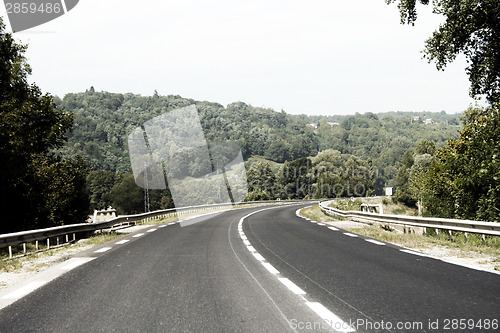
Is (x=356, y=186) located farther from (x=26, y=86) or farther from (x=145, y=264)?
(x=145, y=264)

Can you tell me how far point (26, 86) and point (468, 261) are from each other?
28.2 metres

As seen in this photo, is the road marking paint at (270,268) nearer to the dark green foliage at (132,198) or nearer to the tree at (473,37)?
the tree at (473,37)

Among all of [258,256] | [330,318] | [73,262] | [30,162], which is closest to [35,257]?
[73,262]

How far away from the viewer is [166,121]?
22312mm

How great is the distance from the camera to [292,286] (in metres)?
6.64

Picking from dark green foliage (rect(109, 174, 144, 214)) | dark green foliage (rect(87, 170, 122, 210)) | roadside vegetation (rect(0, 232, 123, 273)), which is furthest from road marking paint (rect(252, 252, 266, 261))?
dark green foliage (rect(87, 170, 122, 210))

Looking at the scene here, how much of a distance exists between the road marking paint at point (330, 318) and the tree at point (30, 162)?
1661 centimetres

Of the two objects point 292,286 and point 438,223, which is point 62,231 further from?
point 438,223

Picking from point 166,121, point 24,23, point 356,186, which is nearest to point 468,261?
point 166,121

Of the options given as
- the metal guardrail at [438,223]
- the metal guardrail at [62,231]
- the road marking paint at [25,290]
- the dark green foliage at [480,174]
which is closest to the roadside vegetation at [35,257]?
the metal guardrail at [62,231]

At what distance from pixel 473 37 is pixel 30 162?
21907 mm

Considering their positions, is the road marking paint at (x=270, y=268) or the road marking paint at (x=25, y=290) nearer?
the road marking paint at (x=25, y=290)

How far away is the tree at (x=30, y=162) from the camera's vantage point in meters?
19.4

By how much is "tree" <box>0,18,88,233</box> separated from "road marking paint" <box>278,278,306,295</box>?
49.7ft
